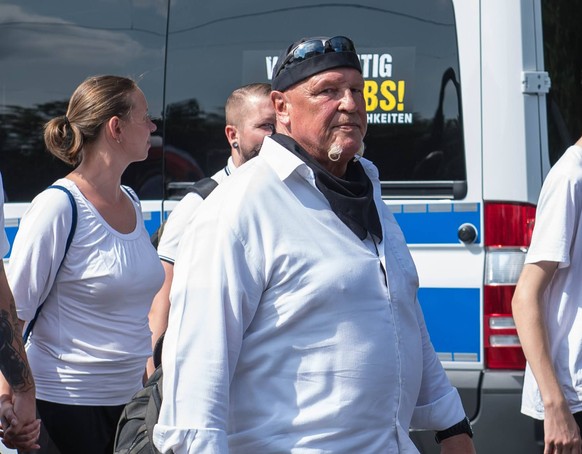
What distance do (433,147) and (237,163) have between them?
85 cm

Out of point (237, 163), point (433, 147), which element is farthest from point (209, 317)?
point (433, 147)

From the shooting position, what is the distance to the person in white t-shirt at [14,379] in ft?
10.5

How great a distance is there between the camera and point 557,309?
3381 mm

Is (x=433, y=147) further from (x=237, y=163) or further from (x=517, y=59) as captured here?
(x=237, y=163)

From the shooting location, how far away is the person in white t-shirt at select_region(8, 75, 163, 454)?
3.37 metres

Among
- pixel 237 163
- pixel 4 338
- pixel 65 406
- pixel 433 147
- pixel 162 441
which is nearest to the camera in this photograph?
pixel 162 441

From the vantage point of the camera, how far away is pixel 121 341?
11.5ft

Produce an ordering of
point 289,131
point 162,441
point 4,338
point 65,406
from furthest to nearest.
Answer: point 65,406 → point 4,338 → point 289,131 → point 162,441

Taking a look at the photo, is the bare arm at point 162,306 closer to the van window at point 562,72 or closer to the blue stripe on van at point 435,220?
the blue stripe on van at point 435,220

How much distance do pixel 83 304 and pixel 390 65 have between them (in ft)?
5.77

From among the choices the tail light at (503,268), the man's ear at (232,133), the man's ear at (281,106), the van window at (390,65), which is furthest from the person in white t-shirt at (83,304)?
the tail light at (503,268)

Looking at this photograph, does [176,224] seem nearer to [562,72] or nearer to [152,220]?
[152,220]

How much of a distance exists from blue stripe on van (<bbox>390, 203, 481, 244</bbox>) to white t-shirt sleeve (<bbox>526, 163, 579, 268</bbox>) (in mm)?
1127

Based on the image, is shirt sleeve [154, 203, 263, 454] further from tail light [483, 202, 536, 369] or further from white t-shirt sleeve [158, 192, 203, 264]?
tail light [483, 202, 536, 369]
